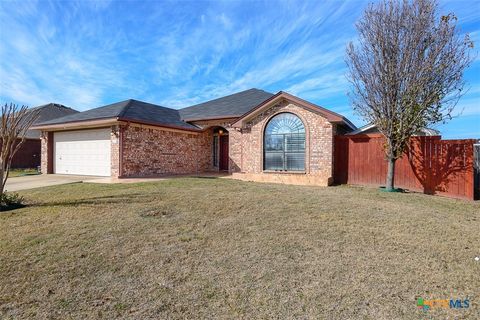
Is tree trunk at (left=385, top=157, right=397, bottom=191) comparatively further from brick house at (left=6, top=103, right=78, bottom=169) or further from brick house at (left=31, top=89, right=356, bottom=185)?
brick house at (left=6, top=103, right=78, bottom=169)

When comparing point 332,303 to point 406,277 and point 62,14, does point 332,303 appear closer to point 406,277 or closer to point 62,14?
point 406,277

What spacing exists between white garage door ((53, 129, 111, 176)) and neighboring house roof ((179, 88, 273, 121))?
212 inches

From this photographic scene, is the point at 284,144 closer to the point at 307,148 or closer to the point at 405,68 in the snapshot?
the point at 307,148

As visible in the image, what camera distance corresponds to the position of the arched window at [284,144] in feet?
42.9

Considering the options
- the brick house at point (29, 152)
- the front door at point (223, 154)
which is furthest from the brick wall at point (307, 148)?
the brick house at point (29, 152)

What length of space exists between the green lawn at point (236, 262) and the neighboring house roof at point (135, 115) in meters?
7.70

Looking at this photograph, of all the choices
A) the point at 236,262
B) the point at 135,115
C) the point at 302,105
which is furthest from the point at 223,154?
the point at 236,262

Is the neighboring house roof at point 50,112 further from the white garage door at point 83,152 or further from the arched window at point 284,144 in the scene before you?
the arched window at point 284,144

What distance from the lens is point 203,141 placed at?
59.8 feet
